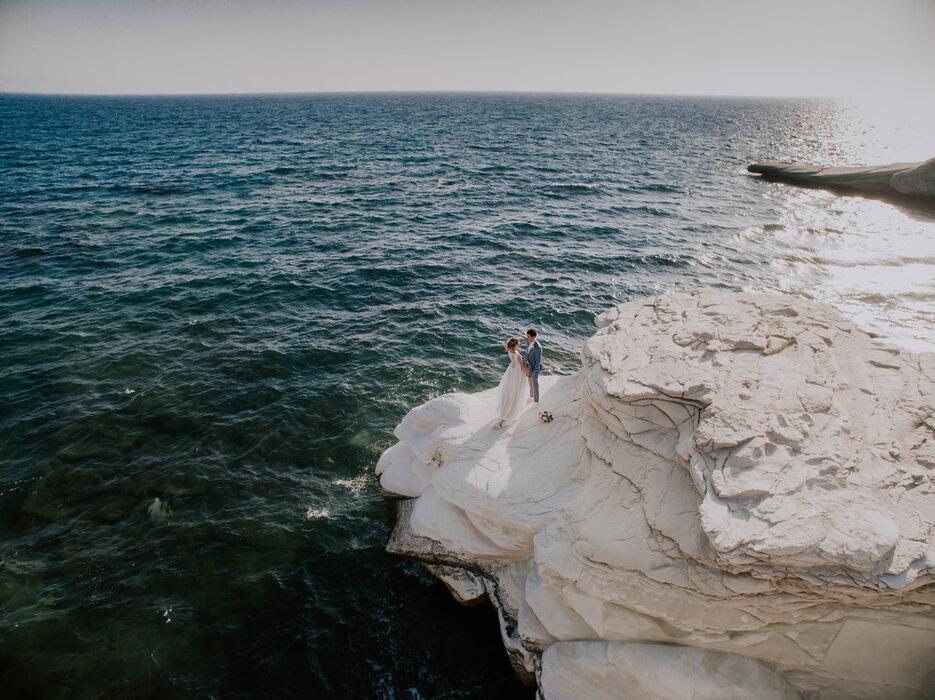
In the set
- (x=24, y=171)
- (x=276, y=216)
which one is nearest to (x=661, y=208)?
(x=276, y=216)

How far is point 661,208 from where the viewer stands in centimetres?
4094

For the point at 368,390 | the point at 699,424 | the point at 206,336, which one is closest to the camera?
the point at 699,424

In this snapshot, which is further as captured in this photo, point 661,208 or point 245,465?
point 661,208

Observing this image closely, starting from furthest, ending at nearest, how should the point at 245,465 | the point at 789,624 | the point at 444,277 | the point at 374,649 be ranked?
the point at 444,277, the point at 245,465, the point at 374,649, the point at 789,624

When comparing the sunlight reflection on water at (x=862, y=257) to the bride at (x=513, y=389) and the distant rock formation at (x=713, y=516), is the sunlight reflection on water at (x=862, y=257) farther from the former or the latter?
the bride at (x=513, y=389)

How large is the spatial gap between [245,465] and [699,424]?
43.9 feet

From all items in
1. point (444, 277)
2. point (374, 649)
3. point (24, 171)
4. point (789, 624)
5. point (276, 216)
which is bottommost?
point (374, 649)

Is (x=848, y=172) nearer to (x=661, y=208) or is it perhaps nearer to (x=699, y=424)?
(x=661, y=208)

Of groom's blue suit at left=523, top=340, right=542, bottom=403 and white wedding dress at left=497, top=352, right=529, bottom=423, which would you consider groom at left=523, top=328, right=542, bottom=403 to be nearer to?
groom's blue suit at left=523, top=340, right=542, bottom=403

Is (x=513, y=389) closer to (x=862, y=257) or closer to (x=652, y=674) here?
(x=652, y=674)

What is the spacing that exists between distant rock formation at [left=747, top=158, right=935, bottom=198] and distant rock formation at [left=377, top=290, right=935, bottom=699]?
4851 cm

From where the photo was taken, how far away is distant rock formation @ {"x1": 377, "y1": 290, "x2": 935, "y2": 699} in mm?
6879

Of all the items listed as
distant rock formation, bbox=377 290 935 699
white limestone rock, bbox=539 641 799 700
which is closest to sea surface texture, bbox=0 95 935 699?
white limestone rock, bbox=539 641 799 700

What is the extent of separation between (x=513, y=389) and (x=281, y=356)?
11914 mm
